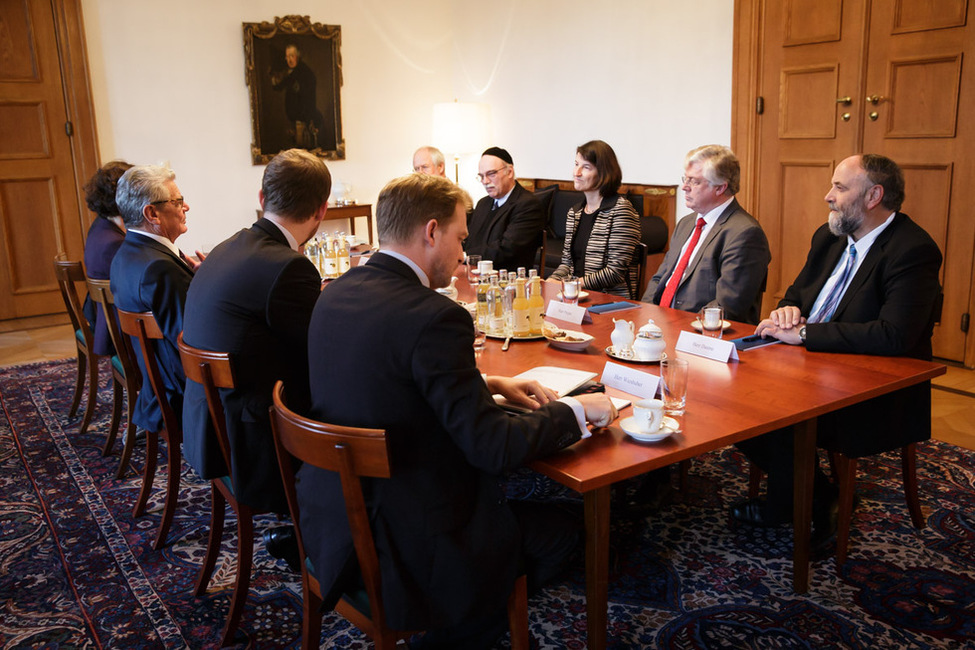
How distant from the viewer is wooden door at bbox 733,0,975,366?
4.30m

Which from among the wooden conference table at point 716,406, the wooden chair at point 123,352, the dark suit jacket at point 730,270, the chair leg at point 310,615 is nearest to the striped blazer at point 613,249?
the dark suit jacket at point 730,270

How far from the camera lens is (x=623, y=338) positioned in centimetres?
246

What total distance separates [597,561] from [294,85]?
6.31 meters

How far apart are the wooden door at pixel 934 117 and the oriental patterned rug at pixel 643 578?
1.51 meters

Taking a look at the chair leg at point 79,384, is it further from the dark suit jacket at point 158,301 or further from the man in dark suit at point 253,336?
the man in dark suit at point 253,336

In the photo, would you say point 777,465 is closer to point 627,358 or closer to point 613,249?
point 627,358

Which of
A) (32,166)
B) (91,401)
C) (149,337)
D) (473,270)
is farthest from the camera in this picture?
(32,166)

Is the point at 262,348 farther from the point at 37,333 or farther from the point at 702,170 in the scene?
the point at 37,333

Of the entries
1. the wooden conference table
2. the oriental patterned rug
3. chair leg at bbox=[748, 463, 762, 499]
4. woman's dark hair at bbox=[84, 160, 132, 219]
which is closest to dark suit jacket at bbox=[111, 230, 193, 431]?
the oriental patterned rug

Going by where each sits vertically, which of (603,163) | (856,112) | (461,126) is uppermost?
(461,126)

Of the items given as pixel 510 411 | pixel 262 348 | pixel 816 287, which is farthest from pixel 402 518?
pixel 816 287

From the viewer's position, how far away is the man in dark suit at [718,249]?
3.14m

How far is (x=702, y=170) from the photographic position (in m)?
3.27

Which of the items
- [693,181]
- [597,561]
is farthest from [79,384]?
[597,561]
